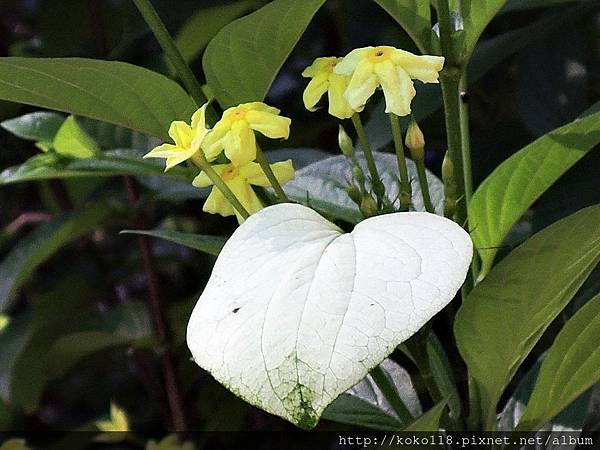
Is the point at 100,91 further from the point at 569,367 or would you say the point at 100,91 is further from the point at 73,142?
the point at 569,367

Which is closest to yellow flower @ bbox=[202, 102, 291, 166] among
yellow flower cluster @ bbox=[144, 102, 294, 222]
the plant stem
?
yellow flower cluster @ bbox=[144, 102, 294, 222]

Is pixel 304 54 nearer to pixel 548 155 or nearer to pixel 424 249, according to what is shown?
pixel 548 155

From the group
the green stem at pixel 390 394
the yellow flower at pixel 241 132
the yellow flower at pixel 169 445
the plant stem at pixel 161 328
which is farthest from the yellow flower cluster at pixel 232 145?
the plant stem at pixel 161 328

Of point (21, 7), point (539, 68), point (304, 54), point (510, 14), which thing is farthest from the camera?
point (21, 7)

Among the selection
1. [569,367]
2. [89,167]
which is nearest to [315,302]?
[569,367]

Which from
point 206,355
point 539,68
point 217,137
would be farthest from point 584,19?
point 206,355

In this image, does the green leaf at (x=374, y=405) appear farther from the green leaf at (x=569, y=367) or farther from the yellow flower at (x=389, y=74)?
the yellow flower at (x=389, y=74)

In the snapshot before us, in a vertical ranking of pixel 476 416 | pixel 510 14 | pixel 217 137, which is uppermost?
pixel 217 137

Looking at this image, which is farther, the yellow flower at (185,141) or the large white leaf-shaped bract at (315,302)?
the yellow flower at (185,141)
